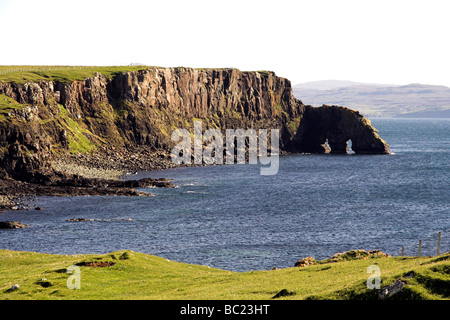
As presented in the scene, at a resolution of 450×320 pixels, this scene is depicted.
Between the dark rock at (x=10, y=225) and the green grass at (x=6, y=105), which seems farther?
the green grass at (x=6, y=105)

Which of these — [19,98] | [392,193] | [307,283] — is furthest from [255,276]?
[19,98]

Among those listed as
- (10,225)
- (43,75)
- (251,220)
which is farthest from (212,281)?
(43,75)

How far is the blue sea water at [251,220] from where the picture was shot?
259 feet

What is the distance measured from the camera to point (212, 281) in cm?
4703

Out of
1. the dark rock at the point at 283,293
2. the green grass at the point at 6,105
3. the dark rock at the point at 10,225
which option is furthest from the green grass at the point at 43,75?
the dark rock at the point at 283,293

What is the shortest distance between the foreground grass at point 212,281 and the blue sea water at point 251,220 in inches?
773

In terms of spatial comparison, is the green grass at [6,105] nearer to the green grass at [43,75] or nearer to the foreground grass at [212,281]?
the green grass at [43,75]

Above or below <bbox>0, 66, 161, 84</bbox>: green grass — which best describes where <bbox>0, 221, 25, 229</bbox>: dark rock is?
below

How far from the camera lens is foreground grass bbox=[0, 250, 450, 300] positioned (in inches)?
1292

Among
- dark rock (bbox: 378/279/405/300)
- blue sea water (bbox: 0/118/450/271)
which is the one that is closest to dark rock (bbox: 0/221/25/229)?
blue sea water (bbox: 0/118/450/271)

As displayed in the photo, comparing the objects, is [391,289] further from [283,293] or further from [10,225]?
[10,225]

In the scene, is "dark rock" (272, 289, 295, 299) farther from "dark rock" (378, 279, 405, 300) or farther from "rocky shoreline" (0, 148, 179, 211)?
"rocky shoreline" (0, 148, 179, 211)

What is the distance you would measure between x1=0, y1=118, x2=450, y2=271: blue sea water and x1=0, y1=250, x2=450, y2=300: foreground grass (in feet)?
64.4
